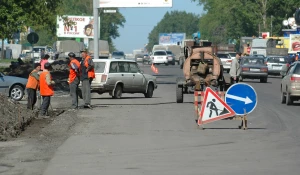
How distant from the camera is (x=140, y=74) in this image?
1375 inches

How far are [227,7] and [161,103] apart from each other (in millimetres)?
100793

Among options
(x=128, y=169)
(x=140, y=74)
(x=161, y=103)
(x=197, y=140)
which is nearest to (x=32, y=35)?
(x=140, y=74)

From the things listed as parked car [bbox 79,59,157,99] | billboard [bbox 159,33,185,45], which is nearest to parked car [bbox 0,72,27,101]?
parked car [bbox 79,59,157,99]

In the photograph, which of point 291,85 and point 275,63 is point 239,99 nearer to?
point 291,85

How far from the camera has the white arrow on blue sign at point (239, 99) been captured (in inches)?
780

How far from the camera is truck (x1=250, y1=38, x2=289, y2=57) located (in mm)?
82312

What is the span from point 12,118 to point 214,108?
14.6 feet

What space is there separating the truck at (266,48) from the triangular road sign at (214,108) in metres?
62.0

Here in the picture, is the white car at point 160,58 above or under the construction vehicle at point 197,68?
under

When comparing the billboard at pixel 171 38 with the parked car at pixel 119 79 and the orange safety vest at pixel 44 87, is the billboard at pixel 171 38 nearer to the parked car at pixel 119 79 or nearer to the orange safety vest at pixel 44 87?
the parked car at pixel 119 79

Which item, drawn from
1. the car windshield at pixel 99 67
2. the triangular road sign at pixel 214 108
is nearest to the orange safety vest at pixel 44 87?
the triangular road sign at pixel 214 108

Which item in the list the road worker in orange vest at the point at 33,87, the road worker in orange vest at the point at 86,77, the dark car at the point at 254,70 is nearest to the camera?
the road worker in orange vest at the point at 33,87

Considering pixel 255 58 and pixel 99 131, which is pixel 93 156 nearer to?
pixel 99 131

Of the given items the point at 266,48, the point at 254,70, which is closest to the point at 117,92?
the point at 254,70
